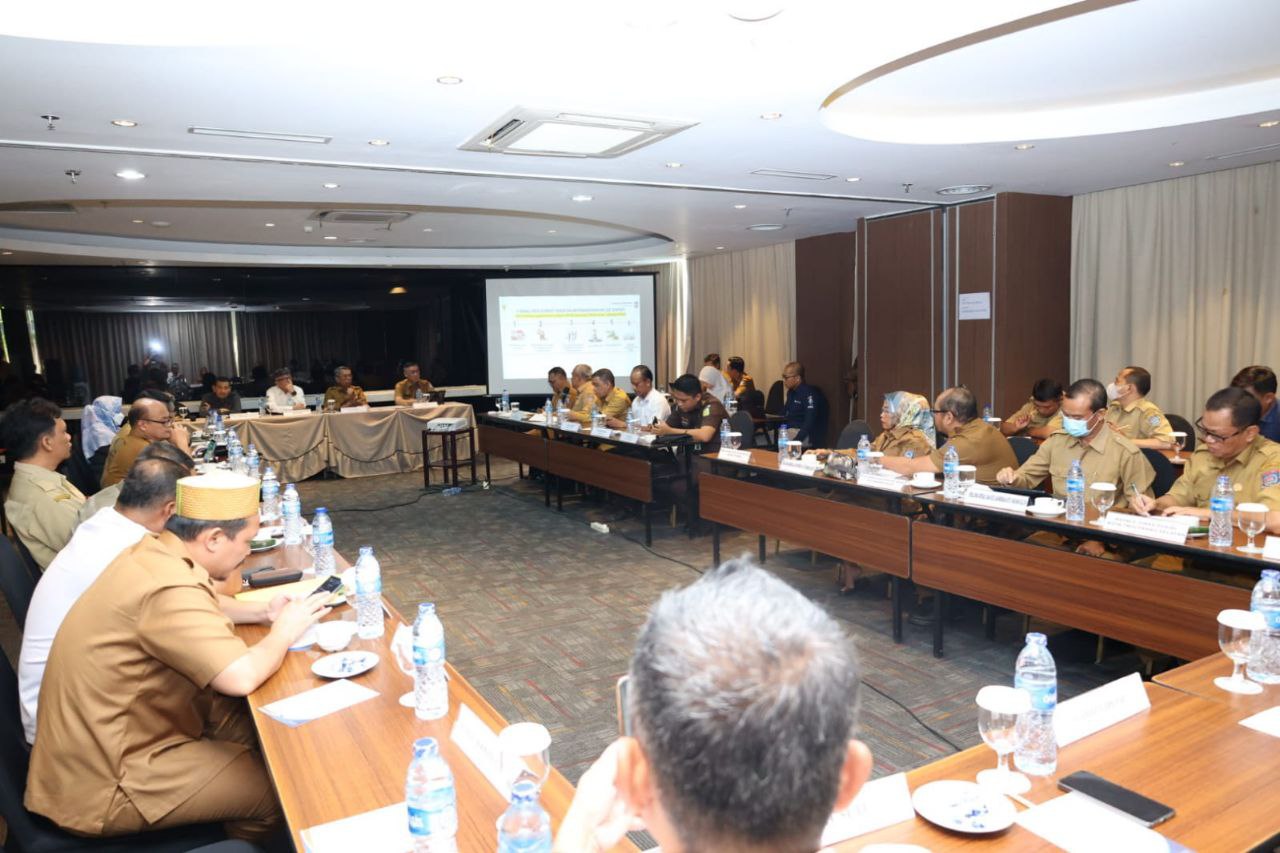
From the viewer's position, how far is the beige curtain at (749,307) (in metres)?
10.5

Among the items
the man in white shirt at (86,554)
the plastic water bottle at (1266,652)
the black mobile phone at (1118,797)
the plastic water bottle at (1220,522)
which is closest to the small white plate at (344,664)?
the man in white shirt at (86,554)

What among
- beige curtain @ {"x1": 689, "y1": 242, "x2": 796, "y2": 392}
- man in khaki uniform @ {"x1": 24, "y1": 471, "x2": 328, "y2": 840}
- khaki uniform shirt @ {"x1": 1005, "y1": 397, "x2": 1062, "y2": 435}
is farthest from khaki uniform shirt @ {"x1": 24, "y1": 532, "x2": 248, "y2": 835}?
beige curtain @ {"x1": 689, "y1": 242, "x2": 796, "y2": 392}

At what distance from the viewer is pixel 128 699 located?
183 cm

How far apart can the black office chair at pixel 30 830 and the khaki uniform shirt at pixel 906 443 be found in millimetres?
3868

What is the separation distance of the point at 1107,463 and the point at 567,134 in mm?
3246

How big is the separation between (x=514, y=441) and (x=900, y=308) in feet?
13.2

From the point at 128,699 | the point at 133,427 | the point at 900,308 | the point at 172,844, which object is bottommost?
the point at 172,844

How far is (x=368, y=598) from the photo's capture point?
2.39 m

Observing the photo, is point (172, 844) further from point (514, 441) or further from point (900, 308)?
point (900, 308)

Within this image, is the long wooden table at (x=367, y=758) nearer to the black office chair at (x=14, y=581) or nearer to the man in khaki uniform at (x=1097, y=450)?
the black office chair at (x=14, y=581)

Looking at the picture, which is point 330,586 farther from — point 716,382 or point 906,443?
point 716,382

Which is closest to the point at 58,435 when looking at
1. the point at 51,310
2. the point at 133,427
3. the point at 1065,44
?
the point at 133,427

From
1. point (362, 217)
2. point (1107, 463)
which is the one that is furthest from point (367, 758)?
point (362, 217)

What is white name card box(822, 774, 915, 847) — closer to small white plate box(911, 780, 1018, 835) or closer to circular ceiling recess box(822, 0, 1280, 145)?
small white plate box(911, 780, 1018, 835)
